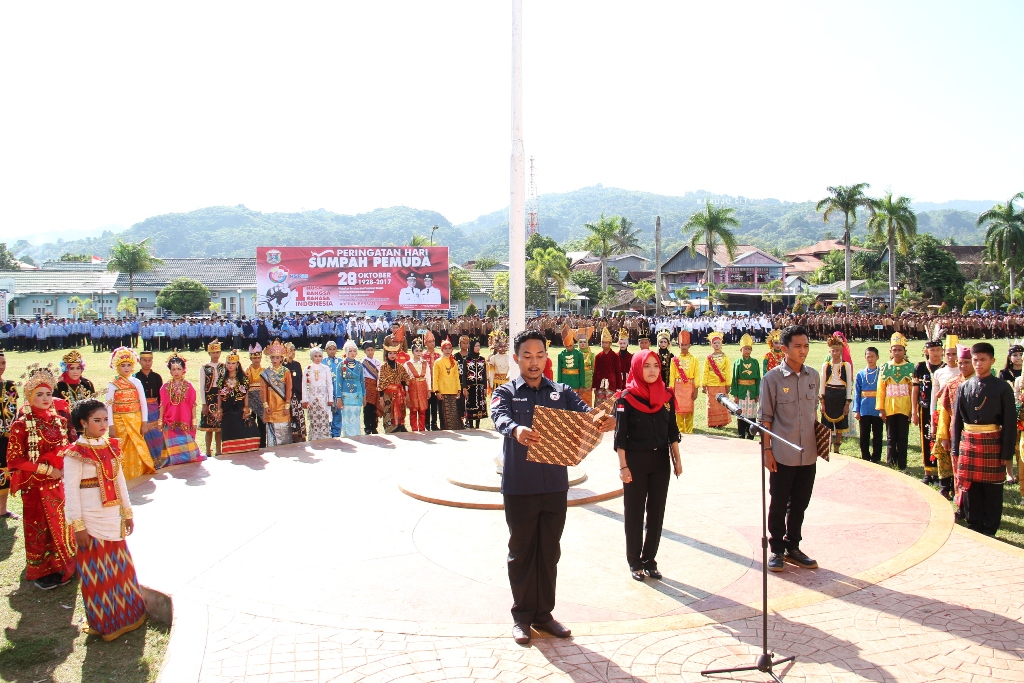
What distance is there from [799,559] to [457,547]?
263 centimetres

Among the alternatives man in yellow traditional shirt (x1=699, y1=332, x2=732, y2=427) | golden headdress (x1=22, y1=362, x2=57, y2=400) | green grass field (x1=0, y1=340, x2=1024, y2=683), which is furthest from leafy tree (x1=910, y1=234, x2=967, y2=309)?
golden headdress (x1=22, y1=362, x2=57, y2=400)

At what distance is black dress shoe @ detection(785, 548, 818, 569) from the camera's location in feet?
18.1

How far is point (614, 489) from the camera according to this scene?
24.7 feet

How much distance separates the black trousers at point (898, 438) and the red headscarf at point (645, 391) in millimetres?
5253

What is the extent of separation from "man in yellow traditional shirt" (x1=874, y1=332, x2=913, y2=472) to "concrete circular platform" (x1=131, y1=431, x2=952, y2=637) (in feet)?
2.32

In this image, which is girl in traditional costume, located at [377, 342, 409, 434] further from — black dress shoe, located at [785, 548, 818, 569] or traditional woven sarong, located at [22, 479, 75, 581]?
black dress shoe, located at [785, 548, 818, 569]

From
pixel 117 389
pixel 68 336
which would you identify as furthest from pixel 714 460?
Result: pixel 68 336

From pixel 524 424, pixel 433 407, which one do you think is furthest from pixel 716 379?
pixel 524 424

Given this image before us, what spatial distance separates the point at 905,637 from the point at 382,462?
636 centimetres

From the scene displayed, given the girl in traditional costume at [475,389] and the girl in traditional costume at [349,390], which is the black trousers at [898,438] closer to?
the girl in traditional costume at [475,389]

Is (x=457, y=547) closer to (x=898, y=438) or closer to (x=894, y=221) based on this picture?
(x=898, y=438)

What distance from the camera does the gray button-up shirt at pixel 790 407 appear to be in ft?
18.3

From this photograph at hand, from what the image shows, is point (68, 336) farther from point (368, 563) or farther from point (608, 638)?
point (608, 638)

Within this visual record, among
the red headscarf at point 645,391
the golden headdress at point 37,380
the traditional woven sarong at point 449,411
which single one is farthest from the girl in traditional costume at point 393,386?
the red headscarf at point 645,391
